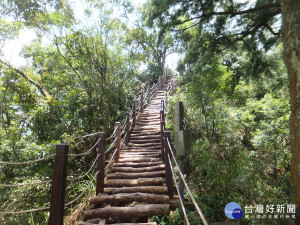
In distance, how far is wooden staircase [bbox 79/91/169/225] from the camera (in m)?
2.70

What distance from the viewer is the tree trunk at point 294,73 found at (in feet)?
5.82

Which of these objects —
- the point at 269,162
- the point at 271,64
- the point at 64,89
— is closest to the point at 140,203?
the point at 269,162

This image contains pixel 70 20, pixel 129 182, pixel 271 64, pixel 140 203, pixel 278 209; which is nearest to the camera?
pixel 278 209

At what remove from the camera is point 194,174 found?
13.5 feet

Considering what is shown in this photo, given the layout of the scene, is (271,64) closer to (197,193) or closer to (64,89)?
(197,193)

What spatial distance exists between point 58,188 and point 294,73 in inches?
109

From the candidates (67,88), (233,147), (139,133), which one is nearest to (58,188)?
(233,147)

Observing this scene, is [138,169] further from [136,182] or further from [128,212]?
[128,212]

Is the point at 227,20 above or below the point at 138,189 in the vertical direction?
above

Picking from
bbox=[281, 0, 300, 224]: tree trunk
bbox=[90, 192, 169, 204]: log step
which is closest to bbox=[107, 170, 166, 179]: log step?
bbox=[90, 192, 169, 204]: log step

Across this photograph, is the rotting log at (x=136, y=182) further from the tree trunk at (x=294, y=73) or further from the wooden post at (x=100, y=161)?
the tree trunk at (x=294, y=73)

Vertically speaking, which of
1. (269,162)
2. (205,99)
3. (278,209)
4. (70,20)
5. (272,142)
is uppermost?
(70,20)

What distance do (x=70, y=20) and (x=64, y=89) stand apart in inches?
111

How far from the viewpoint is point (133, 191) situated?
3285mm
